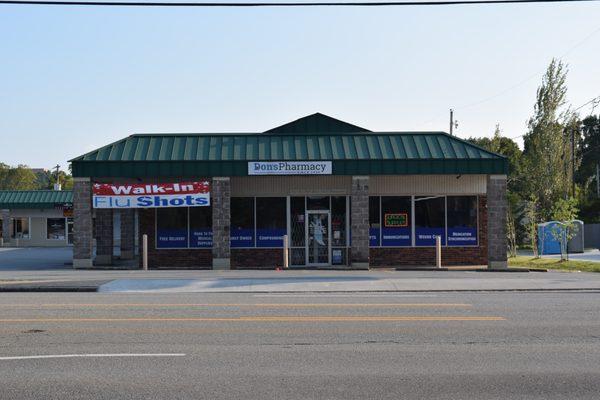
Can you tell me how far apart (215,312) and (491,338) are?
509 cm

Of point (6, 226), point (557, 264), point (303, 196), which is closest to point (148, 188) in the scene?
point (303, 196)

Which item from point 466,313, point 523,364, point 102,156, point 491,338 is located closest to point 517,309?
point 466,313

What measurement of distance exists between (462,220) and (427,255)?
6.54 feet

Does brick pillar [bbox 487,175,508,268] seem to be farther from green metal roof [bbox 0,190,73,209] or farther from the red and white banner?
green metal roof [bbox 0,190,73,209]

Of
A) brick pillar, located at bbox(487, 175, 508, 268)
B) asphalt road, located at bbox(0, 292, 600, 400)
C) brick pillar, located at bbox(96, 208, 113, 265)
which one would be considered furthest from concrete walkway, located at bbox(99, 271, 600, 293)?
brick pillar, located at bbox(96, 208, 113, 265)

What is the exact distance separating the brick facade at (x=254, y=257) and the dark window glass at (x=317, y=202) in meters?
Answer: 2.10

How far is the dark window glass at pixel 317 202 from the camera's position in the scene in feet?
94.1

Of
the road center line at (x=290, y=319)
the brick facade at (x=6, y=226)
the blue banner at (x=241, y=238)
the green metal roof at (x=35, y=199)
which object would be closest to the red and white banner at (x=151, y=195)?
the blue banner at (x=241, y=238)

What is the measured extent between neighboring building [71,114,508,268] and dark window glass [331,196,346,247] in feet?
0.14

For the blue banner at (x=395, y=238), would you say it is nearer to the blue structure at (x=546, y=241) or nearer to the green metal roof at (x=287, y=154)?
the green metal roof at (x=287, y=154)

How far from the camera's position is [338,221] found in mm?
28812

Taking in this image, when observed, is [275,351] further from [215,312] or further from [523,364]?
[215,312]

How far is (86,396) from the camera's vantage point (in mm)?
7020

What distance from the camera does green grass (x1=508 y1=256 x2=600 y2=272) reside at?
27541 mm
